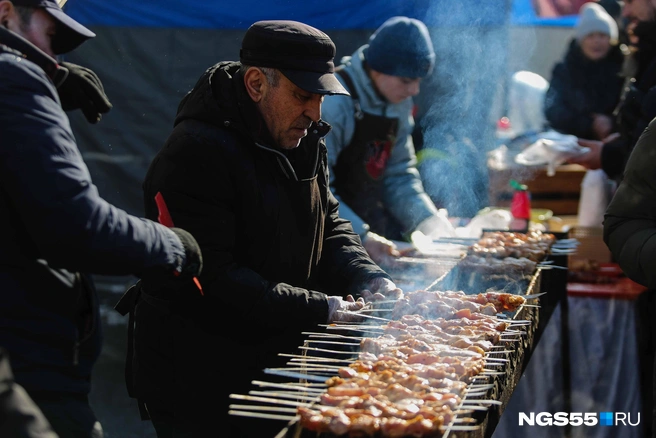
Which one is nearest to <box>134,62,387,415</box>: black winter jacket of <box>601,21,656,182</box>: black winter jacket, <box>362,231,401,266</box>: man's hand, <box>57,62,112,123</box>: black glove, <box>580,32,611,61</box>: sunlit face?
<box>57,62,112,123</box>: black glove

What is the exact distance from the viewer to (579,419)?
580 centimetres

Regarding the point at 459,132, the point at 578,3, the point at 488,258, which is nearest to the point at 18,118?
the point at 488,258

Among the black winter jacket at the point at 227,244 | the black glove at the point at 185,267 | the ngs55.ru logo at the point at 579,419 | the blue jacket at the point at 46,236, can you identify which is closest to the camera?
the blue jacket at the point at 46,236

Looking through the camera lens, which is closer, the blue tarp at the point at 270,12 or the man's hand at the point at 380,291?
the man's hand at the point at 380,291

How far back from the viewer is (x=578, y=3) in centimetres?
1119

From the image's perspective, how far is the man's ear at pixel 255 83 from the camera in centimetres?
355

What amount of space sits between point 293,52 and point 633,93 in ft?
12.9

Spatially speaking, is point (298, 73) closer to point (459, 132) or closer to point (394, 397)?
point (394, 397)

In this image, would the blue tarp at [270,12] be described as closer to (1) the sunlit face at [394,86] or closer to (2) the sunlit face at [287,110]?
(1) the sunlit face at [394,86]

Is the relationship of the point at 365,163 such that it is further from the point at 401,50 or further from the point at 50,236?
the point at 50,236

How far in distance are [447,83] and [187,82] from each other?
2.64m

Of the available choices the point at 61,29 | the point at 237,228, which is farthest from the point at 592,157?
the point at 61,29

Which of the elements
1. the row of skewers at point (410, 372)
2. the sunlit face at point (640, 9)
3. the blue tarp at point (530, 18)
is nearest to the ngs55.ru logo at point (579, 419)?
the row of skewers at point (410, 372)

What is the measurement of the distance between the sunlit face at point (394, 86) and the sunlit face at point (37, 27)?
3.60m
